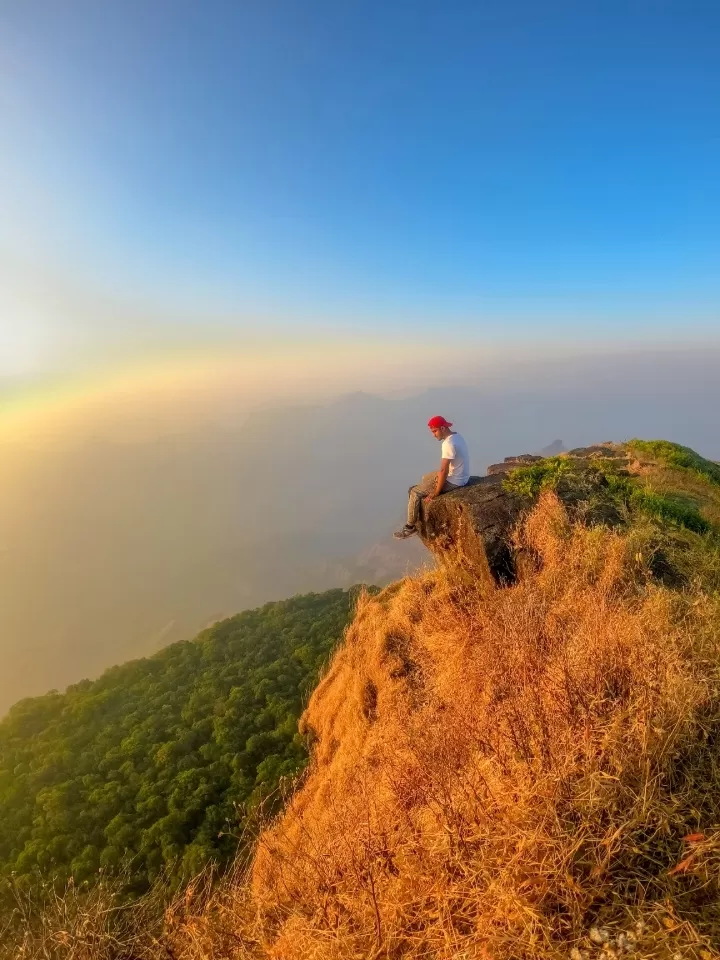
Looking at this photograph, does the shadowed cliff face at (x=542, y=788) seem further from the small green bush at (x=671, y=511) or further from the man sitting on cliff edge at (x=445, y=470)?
the man sitting on cliff edge at (x=445, y=470)

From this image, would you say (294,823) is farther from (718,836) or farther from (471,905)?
(718,836)

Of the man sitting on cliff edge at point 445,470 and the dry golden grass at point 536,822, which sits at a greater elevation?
the man sitting on cliff edge at point 445,470

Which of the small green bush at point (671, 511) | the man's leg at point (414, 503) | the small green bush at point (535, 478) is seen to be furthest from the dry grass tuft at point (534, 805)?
the man's leg at point (414, 503)

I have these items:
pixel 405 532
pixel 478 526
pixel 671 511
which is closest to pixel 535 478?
pixel 478 526

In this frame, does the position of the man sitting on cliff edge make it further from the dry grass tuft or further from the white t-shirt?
the dry grass tuft

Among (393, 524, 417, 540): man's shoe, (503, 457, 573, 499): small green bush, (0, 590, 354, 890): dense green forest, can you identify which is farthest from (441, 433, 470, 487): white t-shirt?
(0, 590, 354, 890): dense green forest

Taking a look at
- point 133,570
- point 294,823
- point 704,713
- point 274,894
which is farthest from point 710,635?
point 133,570
